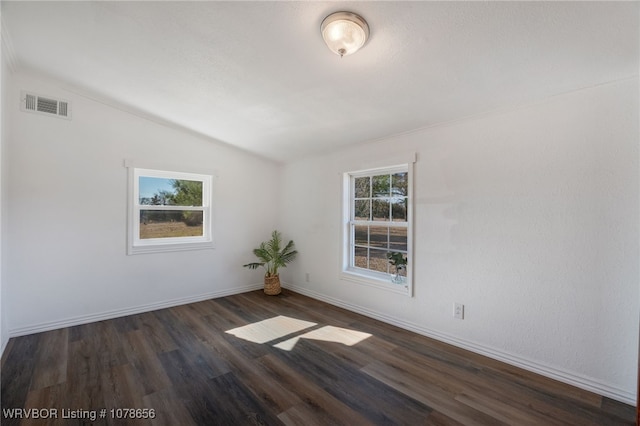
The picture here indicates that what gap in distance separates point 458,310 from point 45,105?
4742mm

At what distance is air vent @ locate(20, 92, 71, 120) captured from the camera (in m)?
2.87

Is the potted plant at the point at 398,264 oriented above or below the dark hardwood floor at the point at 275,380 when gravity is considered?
above

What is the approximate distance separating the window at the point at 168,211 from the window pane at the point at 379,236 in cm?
236

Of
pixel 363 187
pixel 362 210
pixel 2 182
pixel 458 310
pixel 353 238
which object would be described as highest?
pixel 363 187

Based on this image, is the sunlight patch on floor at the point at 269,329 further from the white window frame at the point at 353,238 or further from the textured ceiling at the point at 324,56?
the textured ceiling at the point at 324,56

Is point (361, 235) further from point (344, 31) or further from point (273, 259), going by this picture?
point (344, 31)

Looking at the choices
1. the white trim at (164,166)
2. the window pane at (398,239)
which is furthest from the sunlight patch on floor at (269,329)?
the white trim at (164,166)

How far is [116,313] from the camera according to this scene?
3.34 meters

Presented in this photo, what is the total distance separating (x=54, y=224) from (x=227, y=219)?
1.94m

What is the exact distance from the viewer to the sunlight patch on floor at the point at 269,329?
2829 millimetres

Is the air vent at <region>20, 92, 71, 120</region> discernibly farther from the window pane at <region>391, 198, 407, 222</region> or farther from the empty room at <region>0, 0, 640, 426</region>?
the window pane at <region>391, 198, 407, 222</region>

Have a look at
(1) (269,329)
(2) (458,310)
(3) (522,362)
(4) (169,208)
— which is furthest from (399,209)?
(4) (169,208)

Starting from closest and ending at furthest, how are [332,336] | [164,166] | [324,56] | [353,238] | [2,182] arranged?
[324,56] → [2,182] → [332,336] → [164,166] → [353,238]

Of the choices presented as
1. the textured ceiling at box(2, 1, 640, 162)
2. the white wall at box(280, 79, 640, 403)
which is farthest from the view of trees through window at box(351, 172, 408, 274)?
the textured ceiling at box(2, 1, 640, 162)
